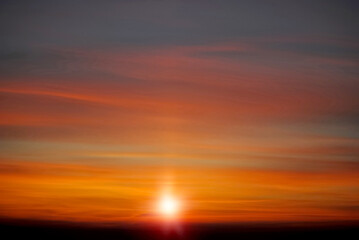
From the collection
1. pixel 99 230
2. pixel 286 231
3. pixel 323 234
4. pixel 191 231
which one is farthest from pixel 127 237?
pixel 323 234

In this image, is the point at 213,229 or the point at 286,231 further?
the point at 213,229

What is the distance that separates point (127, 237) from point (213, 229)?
2.23m

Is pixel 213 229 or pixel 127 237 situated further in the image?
pixel 213 229

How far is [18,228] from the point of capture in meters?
11.4

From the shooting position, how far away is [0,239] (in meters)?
10.4

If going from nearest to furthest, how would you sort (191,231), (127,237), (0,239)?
(0,239) → (127,237) → (191,231)

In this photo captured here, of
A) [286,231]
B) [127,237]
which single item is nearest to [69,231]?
[127,237]

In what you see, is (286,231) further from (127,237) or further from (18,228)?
(18,228)

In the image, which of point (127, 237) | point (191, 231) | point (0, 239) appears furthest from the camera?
point (191, 231)

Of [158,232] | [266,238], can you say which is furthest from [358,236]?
[158,232]

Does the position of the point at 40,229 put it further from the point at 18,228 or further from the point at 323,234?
the point at 323,234

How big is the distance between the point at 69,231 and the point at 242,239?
3.80 metres

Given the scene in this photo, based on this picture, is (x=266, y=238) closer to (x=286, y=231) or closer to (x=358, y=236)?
(x=286, y=231)

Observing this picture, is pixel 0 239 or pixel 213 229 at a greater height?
pixel 213 229
